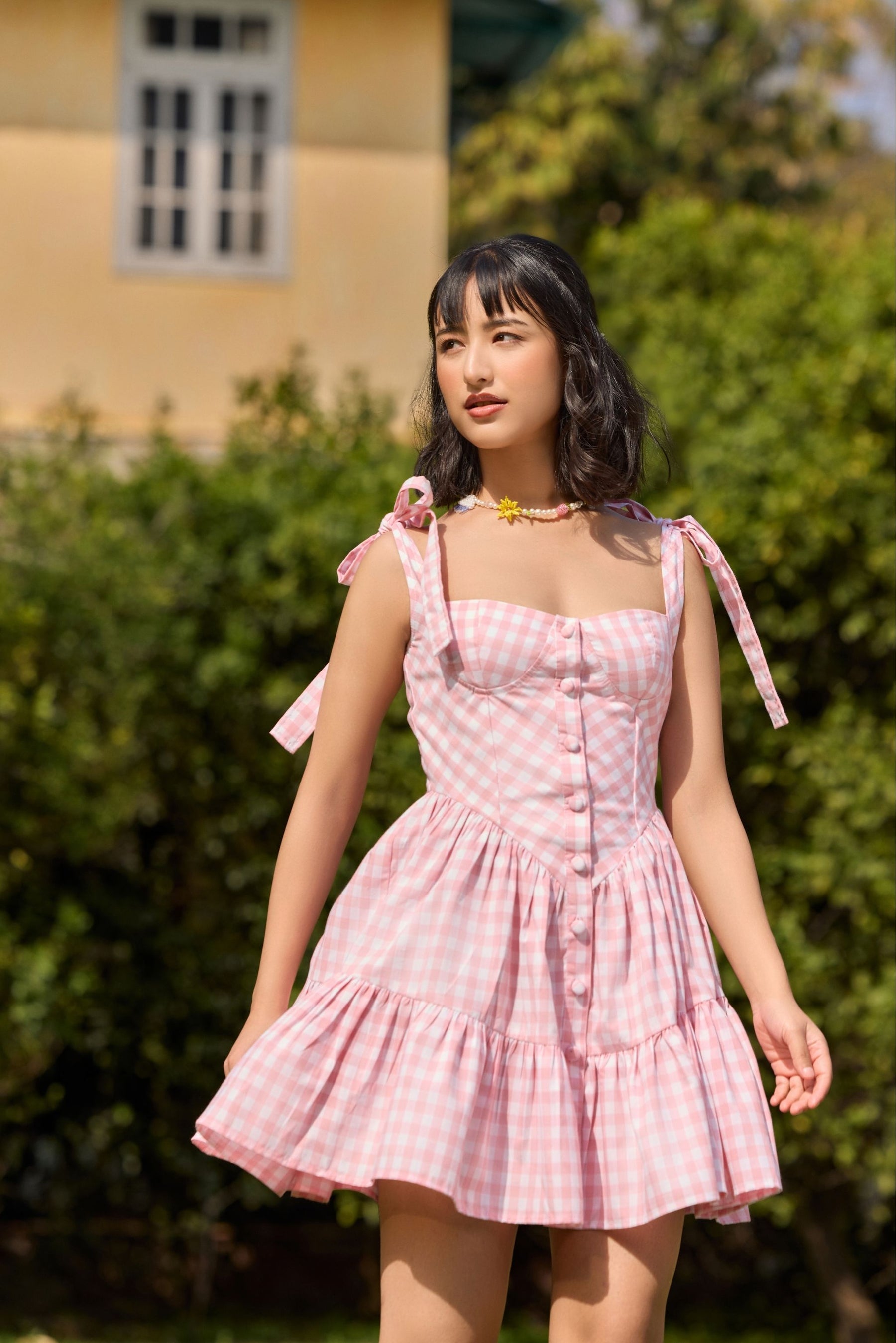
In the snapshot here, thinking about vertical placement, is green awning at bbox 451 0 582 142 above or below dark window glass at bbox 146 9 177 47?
above

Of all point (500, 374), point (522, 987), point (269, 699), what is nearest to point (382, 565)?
point (500, 374)

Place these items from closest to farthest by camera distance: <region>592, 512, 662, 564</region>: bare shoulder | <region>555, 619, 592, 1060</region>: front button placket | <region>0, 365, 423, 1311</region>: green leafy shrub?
<region>555, 619, 592, 1060</region>: front button placket → <region>592, 512, 662, 564</region>: bare shoulder → <region>0, 365, 423, 1311</region>: green leafy shrub

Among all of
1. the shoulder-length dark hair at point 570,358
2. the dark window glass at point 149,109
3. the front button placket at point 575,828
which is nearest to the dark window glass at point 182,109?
the dark window glass at point 149,109

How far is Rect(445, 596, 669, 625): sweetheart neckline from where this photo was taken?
7.89ft

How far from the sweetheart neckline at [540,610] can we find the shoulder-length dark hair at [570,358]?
22cm

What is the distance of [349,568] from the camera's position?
2.67m

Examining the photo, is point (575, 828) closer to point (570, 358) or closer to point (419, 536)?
point (419, 536)

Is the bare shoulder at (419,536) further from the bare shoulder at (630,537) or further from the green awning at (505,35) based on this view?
the green awning at (505,35)

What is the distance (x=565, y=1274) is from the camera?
231cm

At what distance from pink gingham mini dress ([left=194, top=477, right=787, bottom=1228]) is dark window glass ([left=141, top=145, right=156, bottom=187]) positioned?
8.46m

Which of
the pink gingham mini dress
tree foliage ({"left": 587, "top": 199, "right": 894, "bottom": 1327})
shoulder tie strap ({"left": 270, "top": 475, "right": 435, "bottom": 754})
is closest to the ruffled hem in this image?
the pink gingham mini dress

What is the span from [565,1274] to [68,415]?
4401mm

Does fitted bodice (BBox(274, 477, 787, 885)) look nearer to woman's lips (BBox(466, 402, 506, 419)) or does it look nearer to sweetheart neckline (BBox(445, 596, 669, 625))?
sweetheart neckline (BBox(445, 596, 669, 625))

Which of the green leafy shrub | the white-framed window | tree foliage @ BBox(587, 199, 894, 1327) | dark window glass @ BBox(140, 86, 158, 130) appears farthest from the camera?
dark window glass @ BBox(140, 86, 158, 130)
